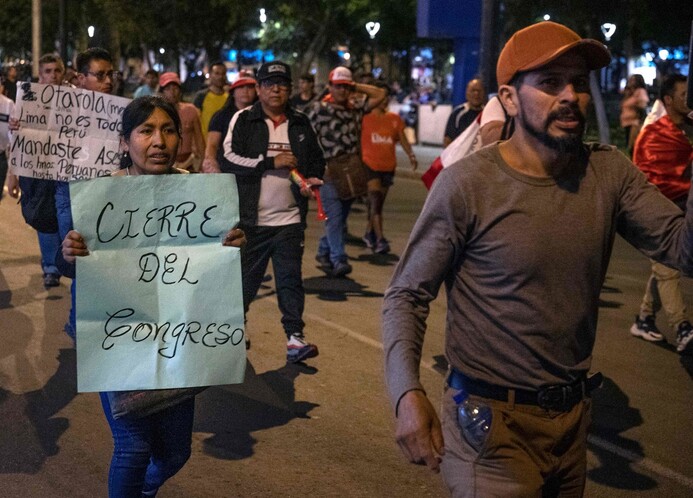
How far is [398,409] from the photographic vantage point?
9.27 feet

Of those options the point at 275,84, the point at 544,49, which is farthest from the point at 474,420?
the point at 275,84

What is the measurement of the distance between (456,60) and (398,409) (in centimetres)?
2165

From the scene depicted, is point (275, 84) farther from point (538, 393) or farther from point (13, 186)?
point (538, 393)

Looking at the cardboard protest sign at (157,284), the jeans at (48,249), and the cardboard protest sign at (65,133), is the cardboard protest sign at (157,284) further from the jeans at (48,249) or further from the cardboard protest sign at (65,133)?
the jeans at (48,249)

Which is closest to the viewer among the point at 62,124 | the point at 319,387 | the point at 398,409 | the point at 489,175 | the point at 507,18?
the point at 398,409

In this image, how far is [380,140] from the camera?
508 inches

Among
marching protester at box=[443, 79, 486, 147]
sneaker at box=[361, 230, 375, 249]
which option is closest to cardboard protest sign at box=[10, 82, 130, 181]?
marching protester at box=[443, 79, 486, 147]

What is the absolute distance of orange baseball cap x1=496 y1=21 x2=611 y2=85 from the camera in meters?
3.01

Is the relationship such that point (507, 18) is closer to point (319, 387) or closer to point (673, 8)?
point (673, 8)

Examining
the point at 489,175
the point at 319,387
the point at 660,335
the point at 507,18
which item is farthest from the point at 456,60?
the point at 489,175

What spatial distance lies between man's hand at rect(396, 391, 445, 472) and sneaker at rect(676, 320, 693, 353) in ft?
18.4

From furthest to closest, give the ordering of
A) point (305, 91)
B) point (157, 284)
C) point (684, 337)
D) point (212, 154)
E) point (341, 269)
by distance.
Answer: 1. point (305, 91)
2. point (341, 269)
3. point (212, 154)
4. point (684, 337)
5. point (157, 284)

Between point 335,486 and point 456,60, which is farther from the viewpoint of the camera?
point 456,60

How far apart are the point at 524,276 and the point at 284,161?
445cm
